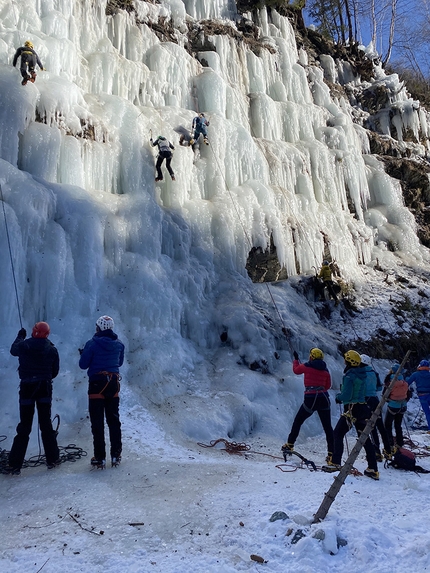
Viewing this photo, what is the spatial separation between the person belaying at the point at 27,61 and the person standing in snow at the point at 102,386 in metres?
7.22

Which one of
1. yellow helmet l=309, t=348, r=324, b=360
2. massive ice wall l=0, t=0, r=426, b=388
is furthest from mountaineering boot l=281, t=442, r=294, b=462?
massive ice wall l=0, t=0, r=426, b=388

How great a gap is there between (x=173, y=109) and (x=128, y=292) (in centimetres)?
705

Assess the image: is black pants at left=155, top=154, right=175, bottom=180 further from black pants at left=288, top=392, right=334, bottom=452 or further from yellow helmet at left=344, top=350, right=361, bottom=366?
yellow helmet at left=344, top=350, right=361, bottom=366

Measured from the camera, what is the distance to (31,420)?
15.9 ft

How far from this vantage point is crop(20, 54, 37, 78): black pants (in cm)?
974

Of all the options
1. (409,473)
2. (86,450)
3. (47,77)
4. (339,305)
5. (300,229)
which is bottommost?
(409,473)

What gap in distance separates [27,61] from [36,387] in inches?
309

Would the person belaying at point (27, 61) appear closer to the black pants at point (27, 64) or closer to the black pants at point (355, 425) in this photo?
the black pants at point (27, 64)

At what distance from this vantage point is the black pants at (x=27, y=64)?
384 inches

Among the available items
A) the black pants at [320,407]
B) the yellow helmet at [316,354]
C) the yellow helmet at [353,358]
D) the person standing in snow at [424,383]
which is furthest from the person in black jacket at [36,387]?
the person standing in snow at [424,383]

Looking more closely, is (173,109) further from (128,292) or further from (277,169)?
(128,292)

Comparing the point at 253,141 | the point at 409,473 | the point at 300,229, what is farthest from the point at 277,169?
the point at 409,473

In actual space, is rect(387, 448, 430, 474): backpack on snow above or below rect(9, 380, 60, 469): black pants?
below

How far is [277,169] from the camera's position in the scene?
1447 centimetres
